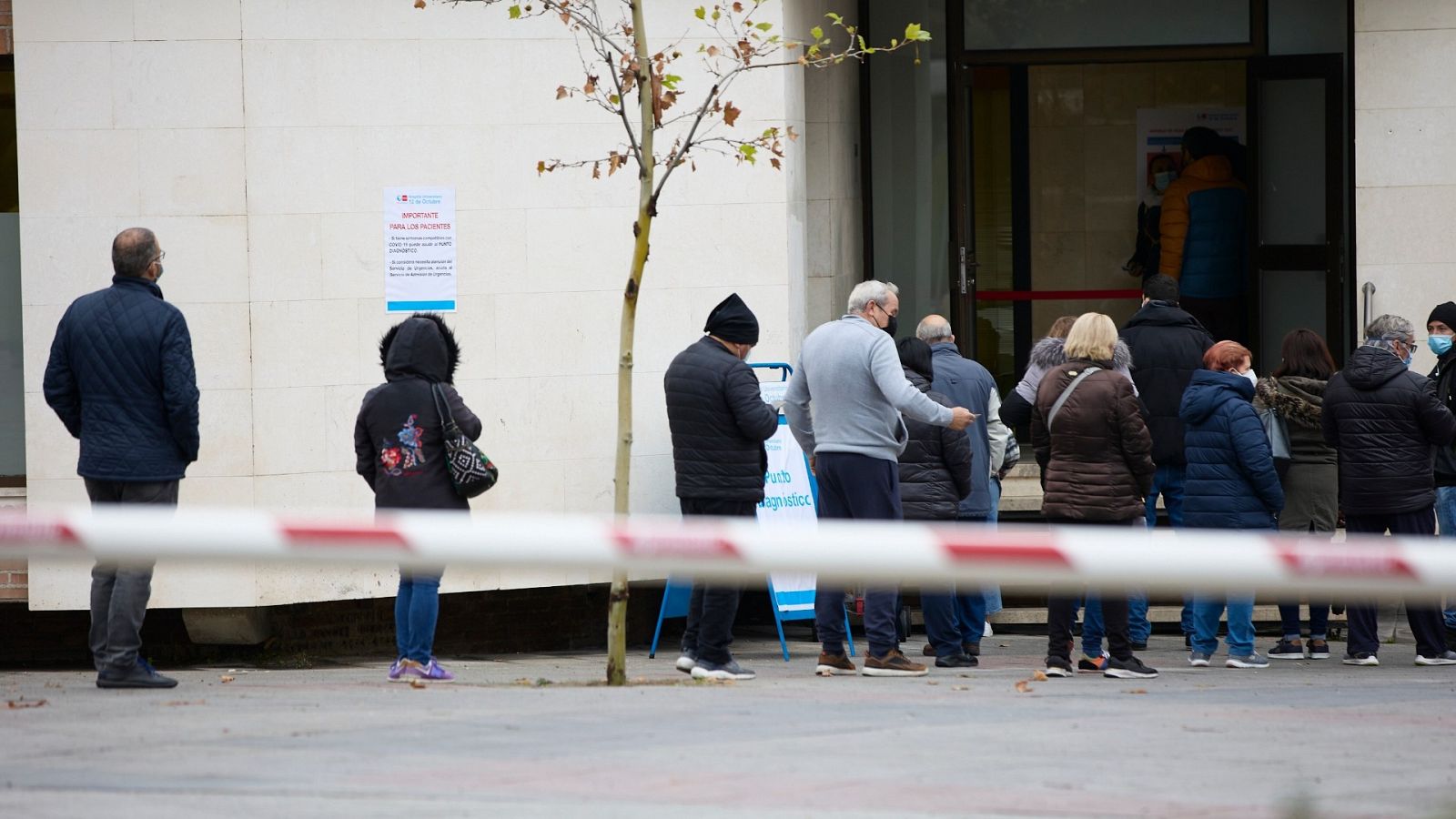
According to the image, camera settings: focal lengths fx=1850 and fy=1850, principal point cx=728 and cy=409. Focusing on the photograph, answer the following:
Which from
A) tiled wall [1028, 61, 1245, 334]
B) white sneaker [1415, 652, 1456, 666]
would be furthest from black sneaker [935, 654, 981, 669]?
tiled wall [1028, 61, 1245, 334]

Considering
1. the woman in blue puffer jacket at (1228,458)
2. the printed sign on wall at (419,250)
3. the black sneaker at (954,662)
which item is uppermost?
the printed sign on wall at (419,250)

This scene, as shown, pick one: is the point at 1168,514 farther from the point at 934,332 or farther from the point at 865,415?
the point at 865,415

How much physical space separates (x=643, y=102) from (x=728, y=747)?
293 cm

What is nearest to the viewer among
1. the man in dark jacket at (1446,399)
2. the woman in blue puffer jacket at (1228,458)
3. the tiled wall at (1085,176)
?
the woman in blue puffer jacket at (1228,458)

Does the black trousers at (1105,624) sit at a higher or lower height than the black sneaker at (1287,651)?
higher

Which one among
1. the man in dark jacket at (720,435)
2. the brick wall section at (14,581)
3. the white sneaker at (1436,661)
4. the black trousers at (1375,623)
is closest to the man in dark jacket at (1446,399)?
the black trousers at (1375,623)

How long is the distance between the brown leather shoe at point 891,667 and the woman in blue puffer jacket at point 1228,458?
1617 mm

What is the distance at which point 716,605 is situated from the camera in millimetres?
8289

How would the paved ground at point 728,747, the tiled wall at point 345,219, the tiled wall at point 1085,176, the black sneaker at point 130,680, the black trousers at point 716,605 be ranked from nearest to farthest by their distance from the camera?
the paved ground at point 728,747 < the black sneaker at point 130,680 < the black trousers at point 716,605 < the tiled wall at point 345,219 < the tiled wall at point 1085,176

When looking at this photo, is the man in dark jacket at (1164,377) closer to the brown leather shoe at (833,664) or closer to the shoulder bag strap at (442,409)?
the brown leather shoe at (833,664)

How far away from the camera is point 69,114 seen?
9.45 meters

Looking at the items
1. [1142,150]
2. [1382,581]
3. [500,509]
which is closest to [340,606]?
[500,509]

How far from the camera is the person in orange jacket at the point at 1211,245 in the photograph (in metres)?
13.5

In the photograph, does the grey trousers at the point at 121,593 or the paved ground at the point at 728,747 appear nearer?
the paved ground at the point at 728,747
